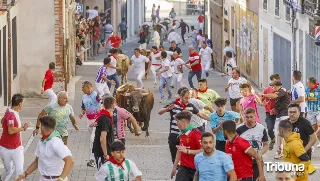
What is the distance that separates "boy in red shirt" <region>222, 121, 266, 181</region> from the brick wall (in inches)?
752

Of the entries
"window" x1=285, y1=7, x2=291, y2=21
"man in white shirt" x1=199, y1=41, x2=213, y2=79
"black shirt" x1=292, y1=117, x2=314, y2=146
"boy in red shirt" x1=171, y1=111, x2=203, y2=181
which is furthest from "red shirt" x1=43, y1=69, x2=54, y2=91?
"boy in red shirt" x1=171, y1=111, x2=203, y2=181

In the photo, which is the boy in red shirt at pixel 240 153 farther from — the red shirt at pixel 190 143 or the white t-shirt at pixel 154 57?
the white t-shirt at pixel 154 57

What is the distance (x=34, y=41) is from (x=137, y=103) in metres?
8.94

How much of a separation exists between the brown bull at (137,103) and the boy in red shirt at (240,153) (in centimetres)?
1056

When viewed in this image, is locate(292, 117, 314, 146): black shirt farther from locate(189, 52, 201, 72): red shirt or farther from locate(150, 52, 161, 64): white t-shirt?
locate(150, 52, 161, 64): white t-shirt

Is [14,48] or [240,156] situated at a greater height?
[240,156]

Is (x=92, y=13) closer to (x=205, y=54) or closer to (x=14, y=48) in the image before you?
(x=205, y=54)

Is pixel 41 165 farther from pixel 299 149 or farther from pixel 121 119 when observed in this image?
pixel 121 119

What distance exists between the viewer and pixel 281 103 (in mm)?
21969

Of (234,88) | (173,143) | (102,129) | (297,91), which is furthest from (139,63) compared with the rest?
(102,129)

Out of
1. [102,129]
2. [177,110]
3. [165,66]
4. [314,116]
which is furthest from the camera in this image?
[165,66]

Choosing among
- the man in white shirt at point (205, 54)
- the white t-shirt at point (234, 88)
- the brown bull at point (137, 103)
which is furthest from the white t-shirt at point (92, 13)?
the brown bull at point (137, 103)

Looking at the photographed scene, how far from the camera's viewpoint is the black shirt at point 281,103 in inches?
864

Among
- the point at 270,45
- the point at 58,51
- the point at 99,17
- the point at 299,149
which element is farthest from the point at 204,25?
the point at 299,149
